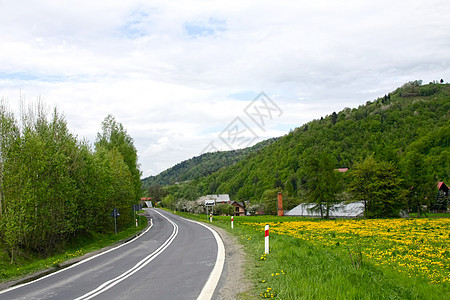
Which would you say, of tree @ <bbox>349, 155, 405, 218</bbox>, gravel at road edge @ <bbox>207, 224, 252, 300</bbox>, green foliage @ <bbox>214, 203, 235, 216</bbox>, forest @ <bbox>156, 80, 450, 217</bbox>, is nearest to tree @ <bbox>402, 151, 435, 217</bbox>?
forest @ <bbox>156, 80, 450, 217</bbox>

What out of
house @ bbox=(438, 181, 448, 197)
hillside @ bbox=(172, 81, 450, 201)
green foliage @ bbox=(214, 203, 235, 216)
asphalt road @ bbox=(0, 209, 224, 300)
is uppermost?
hillside @ bbox=(172, 81, 450, 201)

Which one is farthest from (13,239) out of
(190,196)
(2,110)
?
(190,196)

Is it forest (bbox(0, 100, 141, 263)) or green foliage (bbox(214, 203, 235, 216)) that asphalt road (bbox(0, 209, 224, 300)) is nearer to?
forest (bbox(0, 100, 141, 263))

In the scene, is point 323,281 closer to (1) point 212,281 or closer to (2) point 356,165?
(1) point 212,281

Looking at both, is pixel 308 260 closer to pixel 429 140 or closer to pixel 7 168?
pixel 7 168

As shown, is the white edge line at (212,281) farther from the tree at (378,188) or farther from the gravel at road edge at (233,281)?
the tree at (378,188)

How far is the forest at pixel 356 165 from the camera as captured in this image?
56.1m

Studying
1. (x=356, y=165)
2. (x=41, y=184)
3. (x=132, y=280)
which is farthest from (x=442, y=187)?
(x=132, y=280)

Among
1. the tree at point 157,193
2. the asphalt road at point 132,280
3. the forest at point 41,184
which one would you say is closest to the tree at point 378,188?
the forest at point 41,184

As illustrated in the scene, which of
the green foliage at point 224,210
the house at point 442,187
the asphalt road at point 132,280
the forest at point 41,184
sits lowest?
A: the green foliage at point 224,210

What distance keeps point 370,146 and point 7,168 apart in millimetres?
138785

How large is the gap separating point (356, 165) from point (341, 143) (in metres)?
91.5

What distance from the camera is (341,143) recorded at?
145 meters

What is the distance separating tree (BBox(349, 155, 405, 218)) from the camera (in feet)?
177
